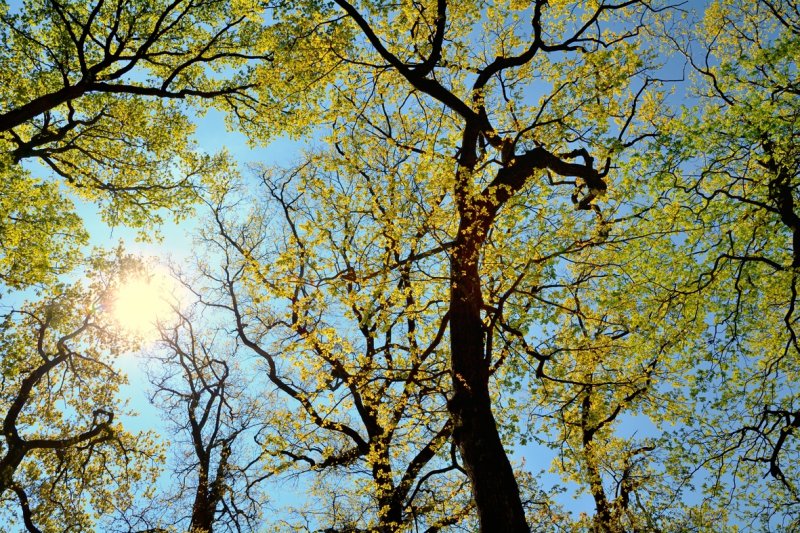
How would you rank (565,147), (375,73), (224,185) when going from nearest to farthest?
(565,147), (375,73), (224,185)

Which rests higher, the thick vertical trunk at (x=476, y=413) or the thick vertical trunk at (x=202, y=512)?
the thick vertical trunk at (x=202, y=512)

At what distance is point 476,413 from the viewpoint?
614 cm

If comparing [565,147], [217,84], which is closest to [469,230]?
[565,147]

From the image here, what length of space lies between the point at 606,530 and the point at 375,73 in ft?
43.7

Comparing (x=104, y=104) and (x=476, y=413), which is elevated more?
(x=104, y=104)

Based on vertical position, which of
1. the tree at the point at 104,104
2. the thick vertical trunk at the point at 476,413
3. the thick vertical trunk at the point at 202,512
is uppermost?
the tree at the point at 104,104

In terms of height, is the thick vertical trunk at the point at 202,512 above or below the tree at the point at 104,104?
below

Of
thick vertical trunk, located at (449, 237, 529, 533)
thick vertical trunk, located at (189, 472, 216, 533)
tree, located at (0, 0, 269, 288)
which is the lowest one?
thick vertical trunk, located at (449, 237, 529, 533)

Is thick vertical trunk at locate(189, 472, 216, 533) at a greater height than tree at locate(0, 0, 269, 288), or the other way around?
tree at locate(0, 0, 269, 288)

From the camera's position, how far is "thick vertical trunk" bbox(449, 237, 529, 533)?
5363 millimetres

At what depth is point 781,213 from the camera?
7.93 m

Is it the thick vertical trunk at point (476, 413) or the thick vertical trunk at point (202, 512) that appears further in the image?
the thick vertical trunk at point (202, 512)

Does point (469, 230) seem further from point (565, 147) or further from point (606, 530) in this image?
point (606, 530)

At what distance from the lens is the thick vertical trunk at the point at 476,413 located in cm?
536
